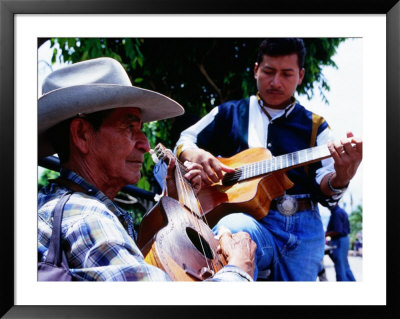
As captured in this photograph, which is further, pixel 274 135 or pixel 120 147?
pixel 274 135

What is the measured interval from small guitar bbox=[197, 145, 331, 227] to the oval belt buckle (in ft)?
0.11

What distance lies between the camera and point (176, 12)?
264 cm

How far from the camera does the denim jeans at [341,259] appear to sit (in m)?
2.59

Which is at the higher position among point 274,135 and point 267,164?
point 274,135

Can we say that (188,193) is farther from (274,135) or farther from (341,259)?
(341,259)

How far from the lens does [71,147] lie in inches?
90.3

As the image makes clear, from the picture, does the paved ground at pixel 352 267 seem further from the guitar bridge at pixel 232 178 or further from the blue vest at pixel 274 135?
the guitar bridge at pixel 232 178

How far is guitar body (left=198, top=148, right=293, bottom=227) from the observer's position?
8.41ft

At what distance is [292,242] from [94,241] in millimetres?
1074

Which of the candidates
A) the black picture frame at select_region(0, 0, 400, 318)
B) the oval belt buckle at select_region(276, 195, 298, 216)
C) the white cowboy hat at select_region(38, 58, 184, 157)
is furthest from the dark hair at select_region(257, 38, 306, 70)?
the oval belt buckle at select_region(276, 195, 298, 216)

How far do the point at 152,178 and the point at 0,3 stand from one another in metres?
1.13

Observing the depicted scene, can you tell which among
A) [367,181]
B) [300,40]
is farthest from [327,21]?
[367,181]

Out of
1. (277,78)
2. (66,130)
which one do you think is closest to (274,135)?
(277,78)

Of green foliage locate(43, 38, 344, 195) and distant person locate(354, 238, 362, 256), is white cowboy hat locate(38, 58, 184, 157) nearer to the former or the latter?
green foliage locate(43, 38, 344, 195)
